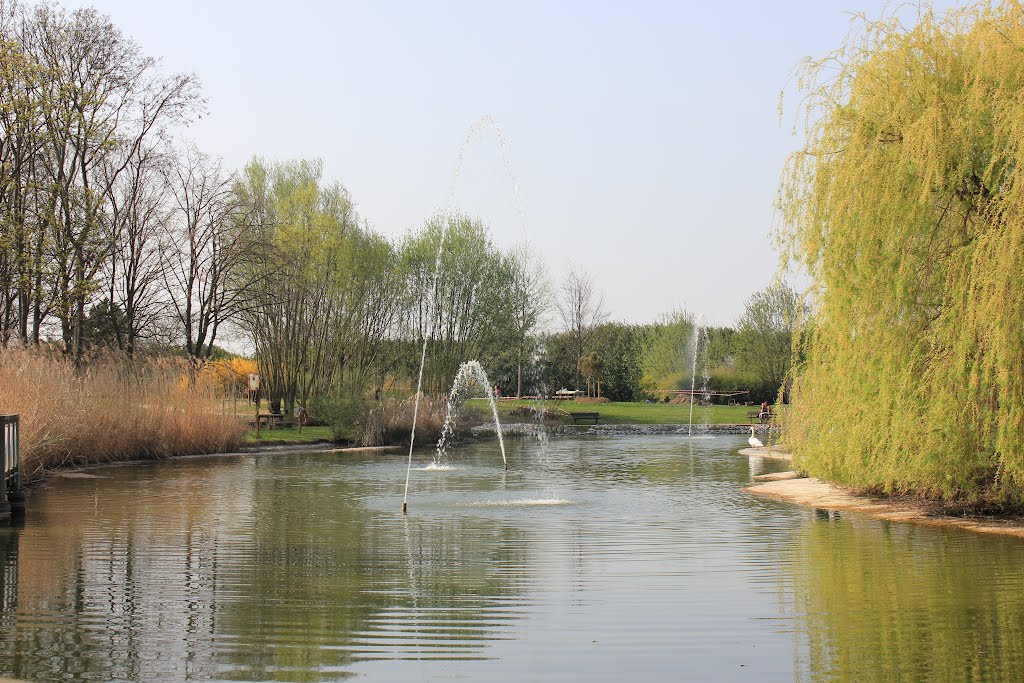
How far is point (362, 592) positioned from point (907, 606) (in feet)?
15.2

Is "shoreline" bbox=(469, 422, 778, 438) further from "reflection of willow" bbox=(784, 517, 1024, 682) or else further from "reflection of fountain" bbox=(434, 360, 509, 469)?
"reflection of willow" bbox=(784, 517, 1024, 682)

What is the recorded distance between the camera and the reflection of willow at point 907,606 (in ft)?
22.9

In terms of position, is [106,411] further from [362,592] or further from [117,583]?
[362,592]

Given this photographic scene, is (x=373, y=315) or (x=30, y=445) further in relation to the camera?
(x=373, y=315)

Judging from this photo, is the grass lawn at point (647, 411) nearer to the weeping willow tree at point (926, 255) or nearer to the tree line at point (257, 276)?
the tree line at point (257, 276)

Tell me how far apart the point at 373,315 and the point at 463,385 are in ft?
20.3

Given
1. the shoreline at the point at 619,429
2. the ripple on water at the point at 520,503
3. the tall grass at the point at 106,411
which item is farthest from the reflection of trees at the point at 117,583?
the shoreline at the point at 619,429

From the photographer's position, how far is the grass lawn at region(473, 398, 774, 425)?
49.1 meters

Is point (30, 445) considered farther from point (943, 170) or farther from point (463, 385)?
point (463, 385)

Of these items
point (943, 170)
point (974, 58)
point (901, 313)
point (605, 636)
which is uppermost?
point (974, 58)

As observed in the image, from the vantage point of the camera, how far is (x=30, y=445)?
19.4m

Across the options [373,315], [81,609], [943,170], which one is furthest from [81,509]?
[373,315]

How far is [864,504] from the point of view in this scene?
53.9 feet

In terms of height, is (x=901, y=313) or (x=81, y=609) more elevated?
(x=901, y=313)
